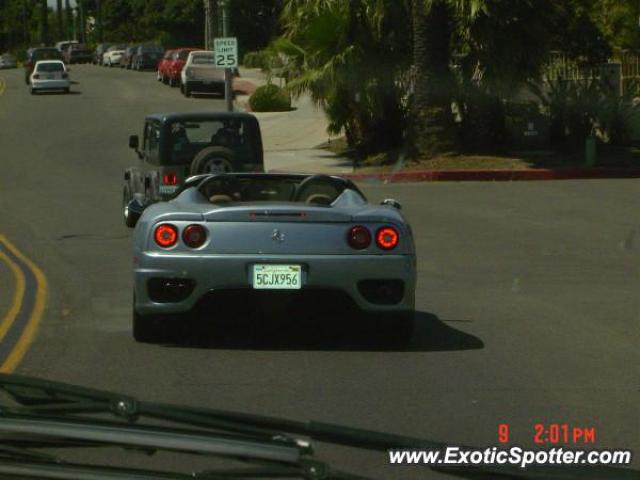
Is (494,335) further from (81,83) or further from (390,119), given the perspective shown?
(81,83)

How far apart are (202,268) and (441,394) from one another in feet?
6.89

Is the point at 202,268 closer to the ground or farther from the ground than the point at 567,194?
farther from the ground

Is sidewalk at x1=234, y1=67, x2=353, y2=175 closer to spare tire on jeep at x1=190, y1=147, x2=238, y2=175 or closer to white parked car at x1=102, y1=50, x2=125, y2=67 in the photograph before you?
spare tire on jeep at x1=190, y1=147, x2=238, y2=175

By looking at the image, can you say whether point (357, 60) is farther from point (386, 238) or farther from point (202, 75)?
point (202, 75)

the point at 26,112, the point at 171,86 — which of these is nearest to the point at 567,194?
the point at 26,112

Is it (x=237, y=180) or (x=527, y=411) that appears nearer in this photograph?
(x=527, y=411)

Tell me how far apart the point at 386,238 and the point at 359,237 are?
201 millimetres

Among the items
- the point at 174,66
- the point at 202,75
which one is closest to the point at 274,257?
the point at 202,75

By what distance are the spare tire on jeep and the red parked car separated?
3768 centimetres

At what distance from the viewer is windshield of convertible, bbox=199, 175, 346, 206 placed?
10500 mm

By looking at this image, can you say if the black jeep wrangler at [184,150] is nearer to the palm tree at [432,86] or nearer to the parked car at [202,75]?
the palm tree at [432,86]

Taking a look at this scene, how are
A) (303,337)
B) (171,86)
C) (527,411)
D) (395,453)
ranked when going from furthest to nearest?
1. (171,86)
2. (303,337)
3. (527,411)
4. (395,453)

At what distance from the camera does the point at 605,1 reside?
32.2m

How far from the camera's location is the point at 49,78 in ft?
177
